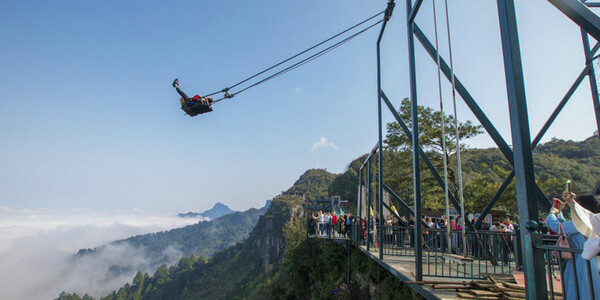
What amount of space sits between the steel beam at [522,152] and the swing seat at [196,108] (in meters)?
8.92

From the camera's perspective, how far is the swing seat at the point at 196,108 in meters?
10.4

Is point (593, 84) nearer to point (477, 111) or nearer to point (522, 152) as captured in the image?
point (477, 111)

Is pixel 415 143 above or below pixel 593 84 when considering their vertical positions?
below

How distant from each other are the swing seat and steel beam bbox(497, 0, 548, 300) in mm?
8923

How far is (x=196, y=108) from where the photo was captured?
1047 centimetres

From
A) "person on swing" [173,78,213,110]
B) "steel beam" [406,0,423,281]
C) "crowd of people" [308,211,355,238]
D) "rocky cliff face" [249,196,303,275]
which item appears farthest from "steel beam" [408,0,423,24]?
"rocky cliff face" [249,196,303,275]

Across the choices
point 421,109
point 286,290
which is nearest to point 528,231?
point 421,109

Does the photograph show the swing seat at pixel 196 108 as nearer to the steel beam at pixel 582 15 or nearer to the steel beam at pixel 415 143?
the steel beam at pixel 415 143

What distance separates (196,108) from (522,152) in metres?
9.48

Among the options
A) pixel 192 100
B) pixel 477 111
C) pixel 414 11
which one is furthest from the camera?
pixel 192 100

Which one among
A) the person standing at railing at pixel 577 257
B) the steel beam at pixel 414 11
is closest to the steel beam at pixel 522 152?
the person standing at railing at pixel 577 257

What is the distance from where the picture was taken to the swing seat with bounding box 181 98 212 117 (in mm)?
10391

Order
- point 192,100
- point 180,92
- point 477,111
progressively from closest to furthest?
point 477,111, point 192,100, point 180,92

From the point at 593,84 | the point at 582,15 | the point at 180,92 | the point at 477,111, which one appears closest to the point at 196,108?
the point at 180,92
